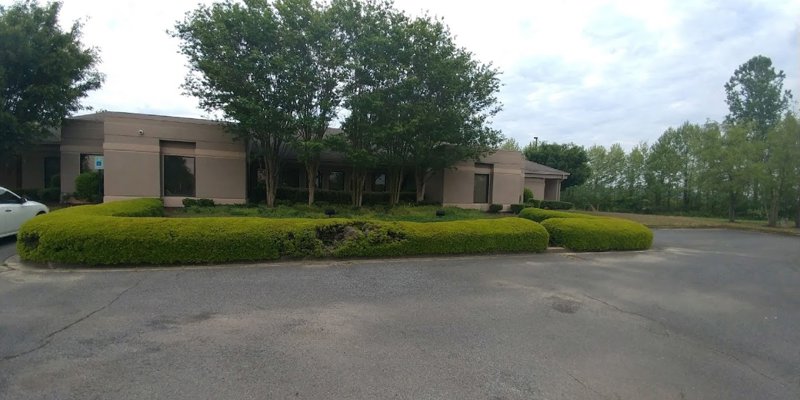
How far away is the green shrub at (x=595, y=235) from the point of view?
10789mm

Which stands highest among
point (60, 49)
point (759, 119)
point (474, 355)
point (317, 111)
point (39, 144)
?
point (759, 119)

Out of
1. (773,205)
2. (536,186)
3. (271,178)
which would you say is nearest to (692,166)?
(773,205)

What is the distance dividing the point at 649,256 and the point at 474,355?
356 inches

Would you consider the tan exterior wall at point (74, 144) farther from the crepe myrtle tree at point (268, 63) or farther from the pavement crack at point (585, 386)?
the pavement crack at point (585, 386)

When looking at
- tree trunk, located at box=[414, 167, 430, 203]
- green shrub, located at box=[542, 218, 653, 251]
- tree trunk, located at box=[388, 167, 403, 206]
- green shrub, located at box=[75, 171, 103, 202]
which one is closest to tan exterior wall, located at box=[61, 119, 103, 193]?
green shrub, located at box=[75, 171, 103, 202]

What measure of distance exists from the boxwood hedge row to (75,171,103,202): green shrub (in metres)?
18.1

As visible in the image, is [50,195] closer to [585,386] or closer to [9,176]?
[9,176]

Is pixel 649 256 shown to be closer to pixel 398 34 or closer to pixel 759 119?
pixel 398 34

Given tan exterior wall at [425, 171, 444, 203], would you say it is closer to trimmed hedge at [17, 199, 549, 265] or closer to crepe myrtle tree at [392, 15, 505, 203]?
crepe myrtle tree at [392, 15, 505, 203]

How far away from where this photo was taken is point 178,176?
17375 millimetres

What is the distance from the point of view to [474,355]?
13.1 feet

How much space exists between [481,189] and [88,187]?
64.7ft

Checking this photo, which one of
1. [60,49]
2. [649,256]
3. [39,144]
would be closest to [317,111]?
[60,49]

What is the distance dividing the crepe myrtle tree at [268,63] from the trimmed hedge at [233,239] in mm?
6851
